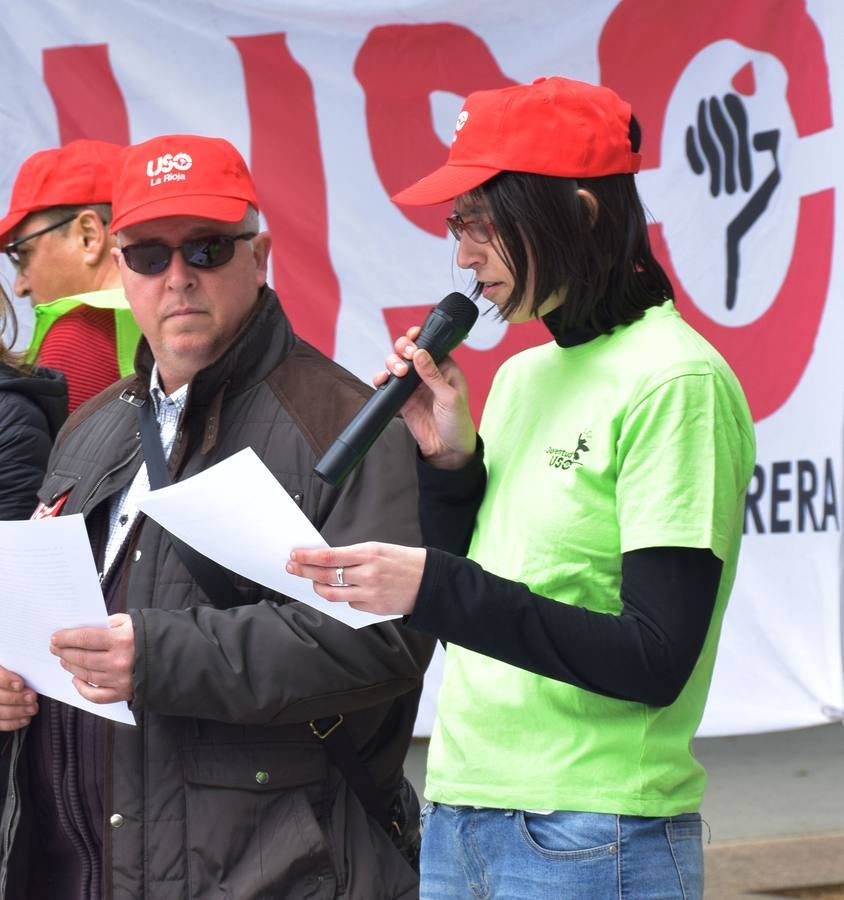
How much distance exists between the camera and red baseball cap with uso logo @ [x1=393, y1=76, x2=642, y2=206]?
175cm

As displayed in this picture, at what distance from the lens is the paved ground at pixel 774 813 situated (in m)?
4.18

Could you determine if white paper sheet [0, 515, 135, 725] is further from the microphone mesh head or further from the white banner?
the white banner

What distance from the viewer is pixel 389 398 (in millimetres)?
1817

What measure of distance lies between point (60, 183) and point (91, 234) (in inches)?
5.4

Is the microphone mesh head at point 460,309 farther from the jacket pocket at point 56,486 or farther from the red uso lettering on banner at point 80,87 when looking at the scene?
the red uso lettering on banner at point 80,87

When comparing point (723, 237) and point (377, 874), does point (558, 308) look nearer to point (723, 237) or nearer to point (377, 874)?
point (377, 874)

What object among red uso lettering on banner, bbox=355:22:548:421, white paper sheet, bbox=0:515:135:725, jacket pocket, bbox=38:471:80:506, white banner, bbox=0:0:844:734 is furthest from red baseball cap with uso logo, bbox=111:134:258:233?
red uso lettering on banner, bbox=355:22:548:421

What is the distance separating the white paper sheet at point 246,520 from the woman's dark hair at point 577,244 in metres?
0.37

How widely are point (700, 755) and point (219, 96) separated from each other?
8.49 ft

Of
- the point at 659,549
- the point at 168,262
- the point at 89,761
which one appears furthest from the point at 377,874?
the point at 168,262

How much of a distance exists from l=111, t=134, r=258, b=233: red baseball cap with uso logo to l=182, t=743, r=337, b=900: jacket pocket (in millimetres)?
865

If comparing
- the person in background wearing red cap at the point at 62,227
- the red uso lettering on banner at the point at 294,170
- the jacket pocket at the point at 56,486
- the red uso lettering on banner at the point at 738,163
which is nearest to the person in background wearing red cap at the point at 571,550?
the jacket pocket at the point at 56,486

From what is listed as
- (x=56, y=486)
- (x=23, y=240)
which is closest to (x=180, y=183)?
(x=56, y=486)

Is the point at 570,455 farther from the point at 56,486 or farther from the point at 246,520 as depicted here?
the point at 56,486
